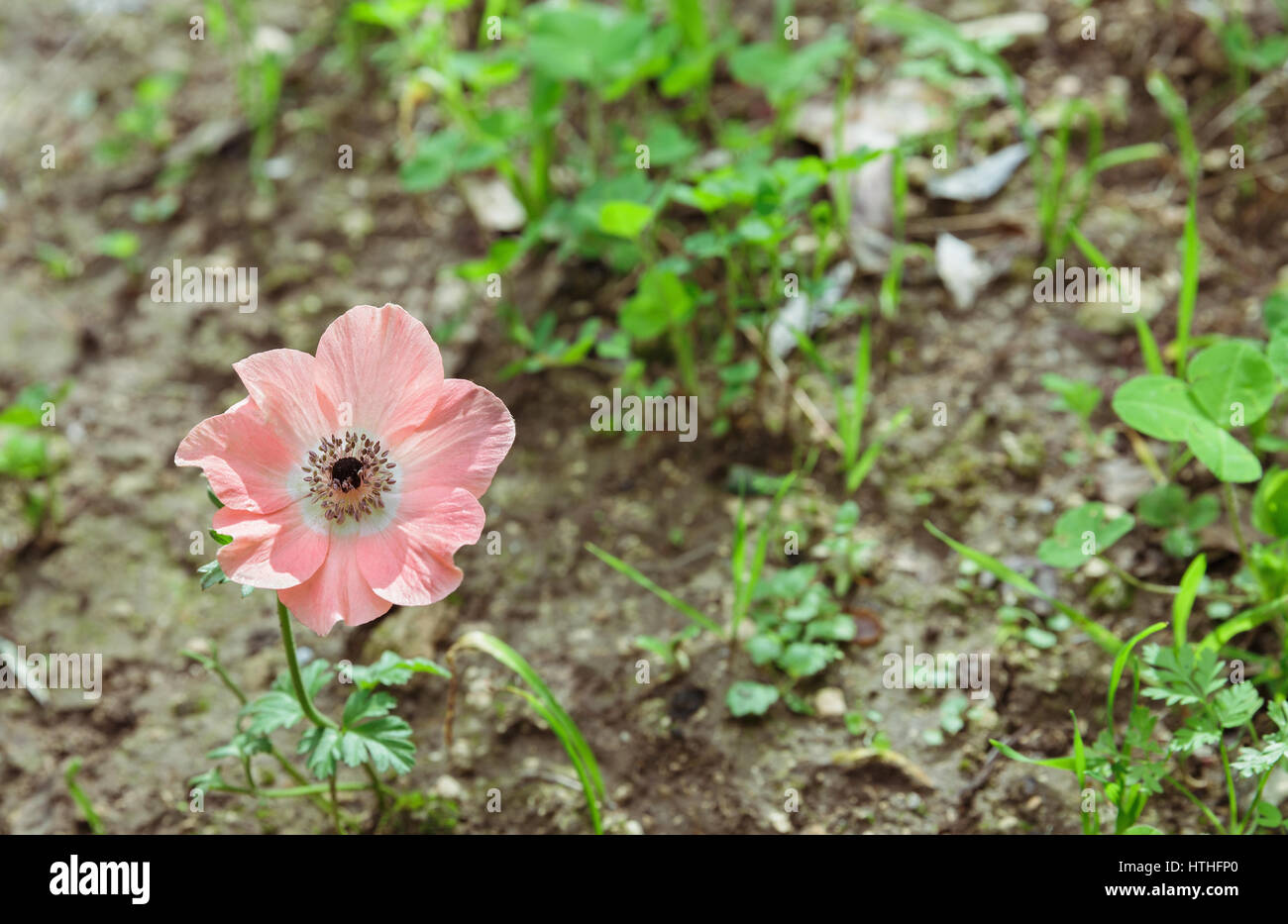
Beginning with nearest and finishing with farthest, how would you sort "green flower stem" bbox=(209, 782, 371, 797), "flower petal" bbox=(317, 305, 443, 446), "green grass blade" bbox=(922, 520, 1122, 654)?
"flower petal" bbox=(317, 305, 443, 446), "green flower stem" bbox=(209, 782, 371, 797), "green grass blade" bbox=(922, 520, 1122, 654)

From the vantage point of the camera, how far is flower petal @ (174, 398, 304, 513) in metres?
1.28

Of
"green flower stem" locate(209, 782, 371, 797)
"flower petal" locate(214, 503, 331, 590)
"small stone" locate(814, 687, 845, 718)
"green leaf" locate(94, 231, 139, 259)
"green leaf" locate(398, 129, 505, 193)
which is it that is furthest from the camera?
"green leaf" locate(94, 231, 139, 259)

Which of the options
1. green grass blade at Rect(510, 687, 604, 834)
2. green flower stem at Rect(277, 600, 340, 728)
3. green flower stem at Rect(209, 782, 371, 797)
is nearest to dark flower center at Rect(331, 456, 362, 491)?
green flower stem at Rect(277, 600, 340, 728)

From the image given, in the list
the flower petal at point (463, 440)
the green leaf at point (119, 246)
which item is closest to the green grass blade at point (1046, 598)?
the flower petal at point (463, 440)

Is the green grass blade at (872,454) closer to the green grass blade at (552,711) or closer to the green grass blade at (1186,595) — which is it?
the green grass blade at (1186,595)

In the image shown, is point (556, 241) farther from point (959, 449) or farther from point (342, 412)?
point (342, 412)

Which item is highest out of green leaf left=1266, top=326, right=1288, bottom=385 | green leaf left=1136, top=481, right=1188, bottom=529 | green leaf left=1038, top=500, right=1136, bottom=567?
green leaf left=1266, top=326, right=1288, bottom=385

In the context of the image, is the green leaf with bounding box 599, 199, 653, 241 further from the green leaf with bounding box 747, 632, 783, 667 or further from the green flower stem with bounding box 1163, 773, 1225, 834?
the green flower stem with bounding box 1163, 773, 1225, 834

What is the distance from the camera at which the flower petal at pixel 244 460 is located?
1.28 meters

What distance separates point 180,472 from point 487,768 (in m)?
1.09

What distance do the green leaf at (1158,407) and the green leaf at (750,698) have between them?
739 millimetres

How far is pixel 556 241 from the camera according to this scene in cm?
263
